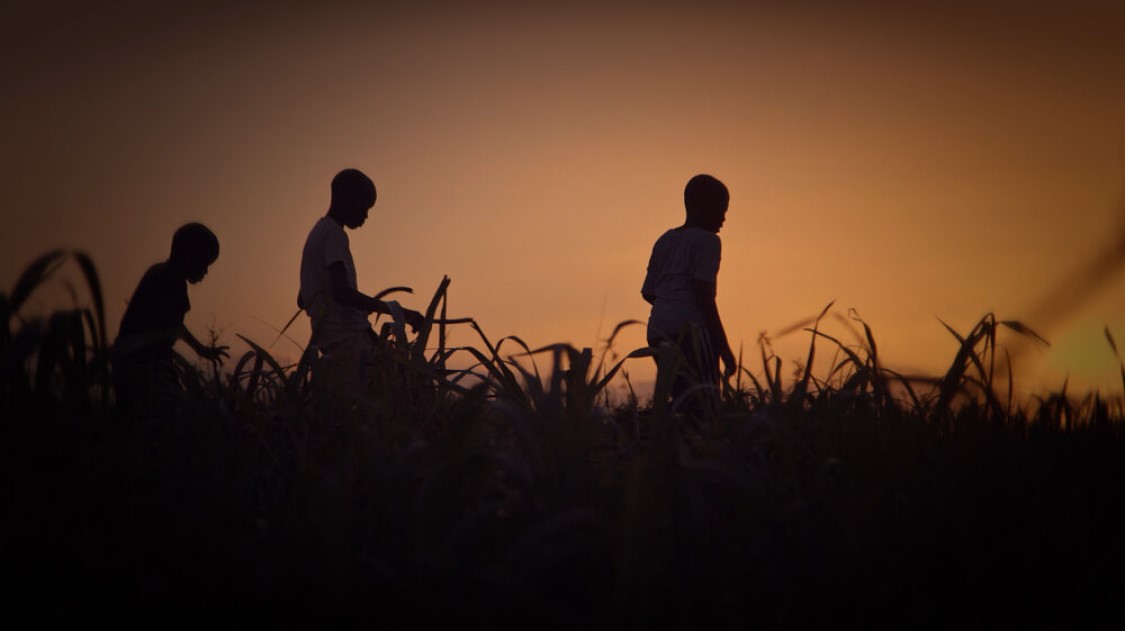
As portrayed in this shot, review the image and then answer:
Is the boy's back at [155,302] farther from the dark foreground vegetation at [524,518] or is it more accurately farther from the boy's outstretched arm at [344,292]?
the dark foreground vegetation at [524,518]

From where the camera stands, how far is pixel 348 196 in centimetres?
548

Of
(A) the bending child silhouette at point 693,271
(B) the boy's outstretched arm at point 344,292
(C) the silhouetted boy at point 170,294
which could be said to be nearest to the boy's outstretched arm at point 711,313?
(A) the bending child silhouette at point 693,271

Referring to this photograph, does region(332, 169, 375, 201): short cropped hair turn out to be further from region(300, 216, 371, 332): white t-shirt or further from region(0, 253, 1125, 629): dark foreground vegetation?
region(0, 253, 1125, 629): dark foreground vegetation

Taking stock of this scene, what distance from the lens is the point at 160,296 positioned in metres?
5.00

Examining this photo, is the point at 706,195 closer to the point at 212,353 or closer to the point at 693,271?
the point at 693,271

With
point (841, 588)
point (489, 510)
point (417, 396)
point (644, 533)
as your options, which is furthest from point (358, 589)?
point (417, 396)

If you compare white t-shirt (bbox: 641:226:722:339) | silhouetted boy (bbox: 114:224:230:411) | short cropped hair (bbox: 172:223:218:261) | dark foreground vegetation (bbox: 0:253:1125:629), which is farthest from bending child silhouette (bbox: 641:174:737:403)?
short cropped hair (bbox: 172:223:218:261)

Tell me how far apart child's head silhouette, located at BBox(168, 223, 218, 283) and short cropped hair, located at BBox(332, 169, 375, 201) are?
722 millimetres

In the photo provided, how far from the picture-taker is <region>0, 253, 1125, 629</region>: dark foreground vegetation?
1.94 meters

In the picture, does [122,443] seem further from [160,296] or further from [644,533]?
[160,296]

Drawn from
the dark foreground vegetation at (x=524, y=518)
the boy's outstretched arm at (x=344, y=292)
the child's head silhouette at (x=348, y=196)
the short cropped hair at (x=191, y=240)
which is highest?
the child's head silhouette at (x=348, y=196)

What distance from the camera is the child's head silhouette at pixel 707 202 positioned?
17.0ft

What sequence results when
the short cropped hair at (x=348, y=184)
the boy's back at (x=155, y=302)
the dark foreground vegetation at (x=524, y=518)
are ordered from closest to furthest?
the dark foreground vegetation at (x=524, y=518) < the boy's back at (x=155, y=302) < the short cropped hair at (x=348, y=184)

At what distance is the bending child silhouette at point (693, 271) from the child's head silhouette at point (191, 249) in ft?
8.04
